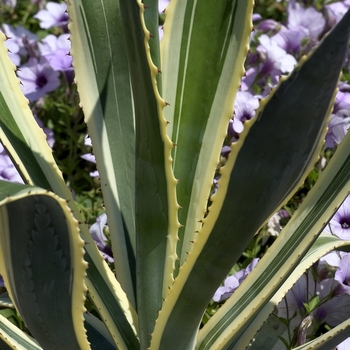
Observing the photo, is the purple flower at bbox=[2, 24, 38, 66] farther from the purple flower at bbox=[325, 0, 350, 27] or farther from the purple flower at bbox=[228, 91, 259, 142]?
the purple flower at bbox=[325, 0, 350, 27]

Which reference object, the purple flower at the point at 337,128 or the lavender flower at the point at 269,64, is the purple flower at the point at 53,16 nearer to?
the lavender flower at the point at 269,64

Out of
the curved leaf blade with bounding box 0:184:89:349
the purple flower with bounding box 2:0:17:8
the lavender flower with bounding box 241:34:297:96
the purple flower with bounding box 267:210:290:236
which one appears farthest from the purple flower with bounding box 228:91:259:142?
the purple flower with bounding box 2:0:17:8

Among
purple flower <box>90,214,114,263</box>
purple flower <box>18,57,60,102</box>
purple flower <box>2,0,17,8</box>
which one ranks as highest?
purple flower <box>2,0,17,8</box>

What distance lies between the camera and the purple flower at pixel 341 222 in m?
1.26

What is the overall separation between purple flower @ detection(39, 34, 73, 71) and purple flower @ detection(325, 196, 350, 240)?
2.45 ft

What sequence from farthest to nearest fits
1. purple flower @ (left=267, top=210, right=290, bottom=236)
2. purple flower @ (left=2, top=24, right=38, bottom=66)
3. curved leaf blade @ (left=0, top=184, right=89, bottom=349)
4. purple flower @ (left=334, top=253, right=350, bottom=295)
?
purple flower @ (left=2, top=24, right=38, bottom=66)
purple flower @ (left=267, top=210, right=290, bottom=236)
purple flower @ (left=334, top=253, right=350, bottom=295)
curved leaf blade @ (left=0, top=184, right=89, bottom=349)

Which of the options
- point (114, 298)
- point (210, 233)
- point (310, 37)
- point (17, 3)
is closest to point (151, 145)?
point (210, 233)

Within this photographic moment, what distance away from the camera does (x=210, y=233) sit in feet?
2.57

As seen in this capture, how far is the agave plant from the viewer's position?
71 centimetres

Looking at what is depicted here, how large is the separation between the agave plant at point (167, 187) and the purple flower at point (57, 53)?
2.03 ft

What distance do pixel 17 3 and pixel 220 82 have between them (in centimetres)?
166

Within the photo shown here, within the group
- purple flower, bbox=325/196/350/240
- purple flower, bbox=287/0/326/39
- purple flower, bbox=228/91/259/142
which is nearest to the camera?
purple flower, bbox=325/196/350/240

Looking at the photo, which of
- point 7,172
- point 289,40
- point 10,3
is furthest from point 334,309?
point 10,3

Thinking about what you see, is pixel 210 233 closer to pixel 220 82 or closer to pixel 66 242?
pixel 66 242
